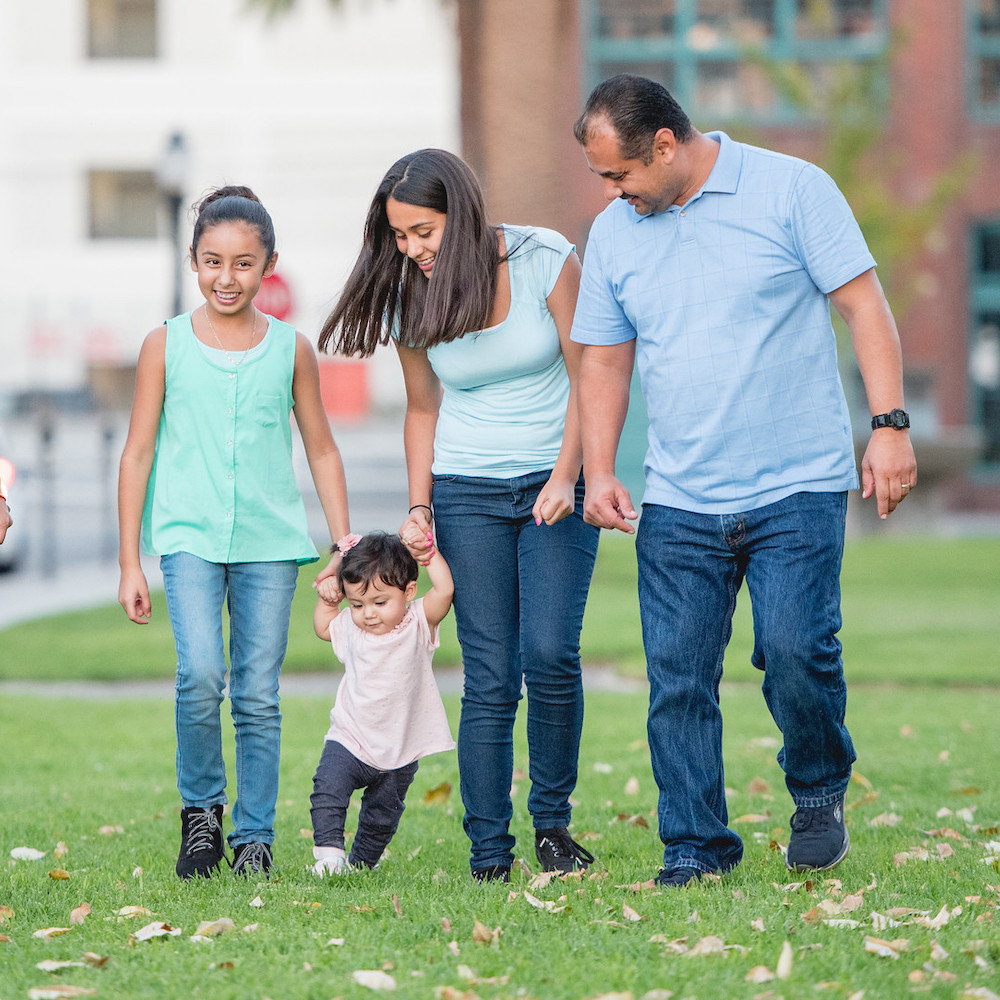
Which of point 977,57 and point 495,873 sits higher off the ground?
point 977,57

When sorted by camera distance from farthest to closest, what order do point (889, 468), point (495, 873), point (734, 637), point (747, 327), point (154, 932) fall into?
point (734, 637) → point (495, 873) → point (747, 327) → point (889, 468) → point (154, 932)

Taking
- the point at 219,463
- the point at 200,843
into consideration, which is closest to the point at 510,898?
the point at 200,843

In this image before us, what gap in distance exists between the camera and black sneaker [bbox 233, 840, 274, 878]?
4172mm

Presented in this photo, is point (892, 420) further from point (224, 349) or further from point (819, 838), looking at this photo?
point (224, 349)

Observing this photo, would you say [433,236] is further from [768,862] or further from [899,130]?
[899,130]

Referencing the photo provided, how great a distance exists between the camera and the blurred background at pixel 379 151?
44.6 ft

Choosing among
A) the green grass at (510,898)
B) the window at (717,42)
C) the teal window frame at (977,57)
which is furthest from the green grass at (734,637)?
the teal window frame at (977,57)

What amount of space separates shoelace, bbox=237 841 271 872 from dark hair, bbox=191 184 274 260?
162 cm

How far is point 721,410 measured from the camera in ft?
12.7

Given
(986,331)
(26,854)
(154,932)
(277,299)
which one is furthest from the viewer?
(986,331)

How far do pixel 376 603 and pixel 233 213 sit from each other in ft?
3.68

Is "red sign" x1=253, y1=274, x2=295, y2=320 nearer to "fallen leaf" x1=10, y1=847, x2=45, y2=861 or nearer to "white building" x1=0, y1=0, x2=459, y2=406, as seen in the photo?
"fallen leaf" x1=10, y1=847, x2=45, y2=861

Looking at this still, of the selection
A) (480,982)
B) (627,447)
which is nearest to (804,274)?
(480,982)

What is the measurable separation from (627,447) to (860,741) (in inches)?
478
